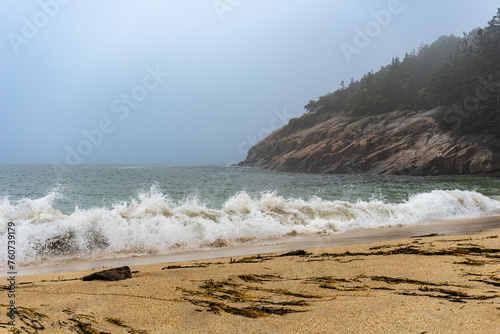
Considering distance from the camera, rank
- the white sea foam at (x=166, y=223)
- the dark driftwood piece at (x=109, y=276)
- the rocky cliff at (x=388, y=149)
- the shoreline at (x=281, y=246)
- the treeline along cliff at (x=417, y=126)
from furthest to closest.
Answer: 1. the treeline along cliff at (x=417, y=126)
2. the rocky cliff at (x=388, y=149)
3. the white sea foam at (x=166, y=223)
4. the shoreline at (x=281, y=246)
5. the dark driftwood piece at (x=109, y=276)

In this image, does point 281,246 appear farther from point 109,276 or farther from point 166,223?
point 109,276

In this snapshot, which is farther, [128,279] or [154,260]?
[154,260]

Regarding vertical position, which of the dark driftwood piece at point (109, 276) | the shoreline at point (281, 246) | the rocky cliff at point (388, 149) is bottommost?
the shoreline at point (281, 246)

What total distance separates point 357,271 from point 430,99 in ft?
200

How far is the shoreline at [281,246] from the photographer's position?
673 cm

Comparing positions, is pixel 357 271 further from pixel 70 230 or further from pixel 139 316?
pixel 70 230

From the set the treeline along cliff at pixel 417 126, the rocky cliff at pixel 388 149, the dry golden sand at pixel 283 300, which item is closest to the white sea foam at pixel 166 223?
the dry golden sand at pixel 283 300

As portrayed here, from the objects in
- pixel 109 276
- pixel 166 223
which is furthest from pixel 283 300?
pixel 166 223

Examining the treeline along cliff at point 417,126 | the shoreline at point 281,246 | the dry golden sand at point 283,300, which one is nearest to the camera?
the dry golden sand at point 283,300

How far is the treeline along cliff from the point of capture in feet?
136

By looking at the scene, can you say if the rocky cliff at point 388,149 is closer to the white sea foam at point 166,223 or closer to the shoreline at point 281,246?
the white sea foam at point 166,223

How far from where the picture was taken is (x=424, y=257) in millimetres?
5578

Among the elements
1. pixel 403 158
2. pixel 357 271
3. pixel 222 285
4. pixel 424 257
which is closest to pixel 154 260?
pixel 222 285

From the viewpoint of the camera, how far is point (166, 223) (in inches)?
378
